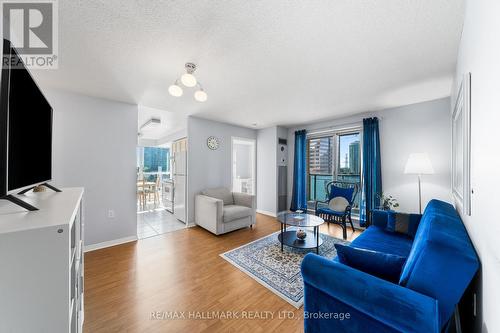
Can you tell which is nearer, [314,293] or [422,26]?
[314,293]

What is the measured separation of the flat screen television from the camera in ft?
2.41

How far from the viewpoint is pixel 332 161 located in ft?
14.6

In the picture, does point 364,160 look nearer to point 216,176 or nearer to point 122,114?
point 216,176

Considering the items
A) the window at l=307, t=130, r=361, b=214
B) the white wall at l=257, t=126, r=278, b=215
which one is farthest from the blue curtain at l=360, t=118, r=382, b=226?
the white wall at l=257, t=126, r=278, b=215

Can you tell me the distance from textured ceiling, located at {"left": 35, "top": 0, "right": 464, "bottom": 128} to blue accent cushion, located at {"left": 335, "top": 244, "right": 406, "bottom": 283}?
171 centimetres

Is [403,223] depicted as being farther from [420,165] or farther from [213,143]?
[213,143]

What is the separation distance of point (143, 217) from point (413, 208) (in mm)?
5648

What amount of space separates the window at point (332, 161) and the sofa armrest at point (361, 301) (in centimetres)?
328

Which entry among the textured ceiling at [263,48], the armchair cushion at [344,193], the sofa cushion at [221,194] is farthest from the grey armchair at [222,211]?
the textured ceiling at [263,48]

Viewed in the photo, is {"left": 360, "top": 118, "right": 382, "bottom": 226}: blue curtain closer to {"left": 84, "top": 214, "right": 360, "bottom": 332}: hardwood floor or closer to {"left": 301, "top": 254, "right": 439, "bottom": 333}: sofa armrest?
{"left": 84, "top": 214, "right": 360, "bottom": 332}: hardwood floor

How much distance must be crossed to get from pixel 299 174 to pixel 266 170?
88 cm

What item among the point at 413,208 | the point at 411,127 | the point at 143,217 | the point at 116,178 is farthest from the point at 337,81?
the point at 143,217

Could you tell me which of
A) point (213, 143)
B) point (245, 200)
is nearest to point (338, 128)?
point (245, 200)

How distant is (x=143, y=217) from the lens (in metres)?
4.57
